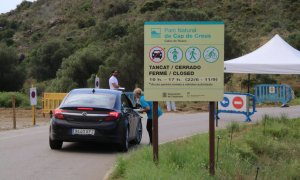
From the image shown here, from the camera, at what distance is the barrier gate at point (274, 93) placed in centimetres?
3136

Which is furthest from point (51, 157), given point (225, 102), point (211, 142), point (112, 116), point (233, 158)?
point (225, 102)

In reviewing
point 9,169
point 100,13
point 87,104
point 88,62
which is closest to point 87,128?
point 87,104

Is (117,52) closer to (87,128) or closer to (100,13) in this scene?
(87,128)

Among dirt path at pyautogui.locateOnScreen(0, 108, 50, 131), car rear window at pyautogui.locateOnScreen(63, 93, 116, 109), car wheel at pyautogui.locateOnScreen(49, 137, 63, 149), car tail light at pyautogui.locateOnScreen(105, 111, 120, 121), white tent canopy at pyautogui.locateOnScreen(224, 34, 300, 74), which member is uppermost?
white tent canopy at pyautogui.locateOnScreen(224, 34, 300, 74)

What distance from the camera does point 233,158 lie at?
11445mm

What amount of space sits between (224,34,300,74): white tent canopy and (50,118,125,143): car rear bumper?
11.6 m

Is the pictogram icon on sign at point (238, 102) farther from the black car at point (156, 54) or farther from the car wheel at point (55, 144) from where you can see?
the black car at point (156, 54)

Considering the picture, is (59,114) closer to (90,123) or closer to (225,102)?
(90,123)

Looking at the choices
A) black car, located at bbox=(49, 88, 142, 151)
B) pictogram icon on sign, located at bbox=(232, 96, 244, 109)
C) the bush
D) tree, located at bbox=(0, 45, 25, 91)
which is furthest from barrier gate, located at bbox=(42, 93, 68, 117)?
tree, located at bbox=(0, 45, 25, 91)

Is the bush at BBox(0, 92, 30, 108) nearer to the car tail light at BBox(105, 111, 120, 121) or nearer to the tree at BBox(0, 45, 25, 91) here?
the car tail light at BBox(105, 111, 120, 121)

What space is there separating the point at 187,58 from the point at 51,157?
465cm

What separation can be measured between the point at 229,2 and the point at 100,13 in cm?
2373

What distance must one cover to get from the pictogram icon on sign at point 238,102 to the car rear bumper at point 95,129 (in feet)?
29.2

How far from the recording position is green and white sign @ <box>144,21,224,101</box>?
9812 mm
